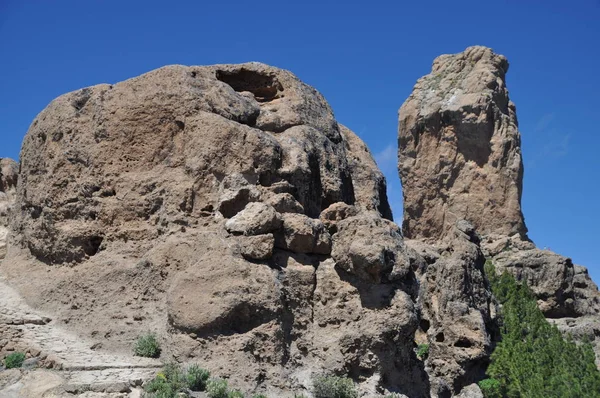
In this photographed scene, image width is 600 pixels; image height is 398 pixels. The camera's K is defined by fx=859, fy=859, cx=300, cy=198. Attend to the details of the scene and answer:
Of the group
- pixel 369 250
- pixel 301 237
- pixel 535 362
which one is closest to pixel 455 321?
pixel 535 362

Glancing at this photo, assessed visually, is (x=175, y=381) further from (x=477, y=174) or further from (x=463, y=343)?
(x=477, y=174)

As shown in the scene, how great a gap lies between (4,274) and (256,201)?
640 centimetres

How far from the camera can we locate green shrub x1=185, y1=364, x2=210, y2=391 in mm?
15875

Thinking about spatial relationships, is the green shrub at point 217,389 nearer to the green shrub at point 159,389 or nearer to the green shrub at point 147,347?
the green shrub at point 159,389

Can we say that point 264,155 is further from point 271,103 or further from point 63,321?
point 63,321

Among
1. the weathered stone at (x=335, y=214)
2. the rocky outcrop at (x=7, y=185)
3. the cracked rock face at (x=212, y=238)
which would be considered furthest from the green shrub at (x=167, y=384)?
the rocky outcrop at (x=7, y=185)

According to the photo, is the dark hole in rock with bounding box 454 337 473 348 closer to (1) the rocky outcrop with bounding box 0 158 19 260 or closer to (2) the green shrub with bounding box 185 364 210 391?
(2) the green shrub with bounding box 185 364 210 391

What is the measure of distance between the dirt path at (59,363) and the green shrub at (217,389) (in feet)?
4.08

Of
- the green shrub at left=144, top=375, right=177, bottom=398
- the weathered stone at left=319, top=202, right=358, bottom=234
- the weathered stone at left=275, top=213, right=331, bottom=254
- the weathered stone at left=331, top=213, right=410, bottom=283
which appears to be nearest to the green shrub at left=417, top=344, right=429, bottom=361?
the weathered stone at left=319, top=202, right=358, bottom=234

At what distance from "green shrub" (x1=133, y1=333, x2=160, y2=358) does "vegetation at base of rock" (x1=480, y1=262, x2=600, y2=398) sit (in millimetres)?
11531

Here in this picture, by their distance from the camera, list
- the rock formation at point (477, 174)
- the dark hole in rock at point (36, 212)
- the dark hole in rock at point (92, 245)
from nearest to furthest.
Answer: the dark hole in rock at point (92, 245) < the dark hole in rock at point (36, 212) < the rock formation at point (477, 174)

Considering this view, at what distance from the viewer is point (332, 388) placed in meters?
16.9

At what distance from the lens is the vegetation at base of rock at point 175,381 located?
50.4 feet

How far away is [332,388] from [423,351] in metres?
8.47
